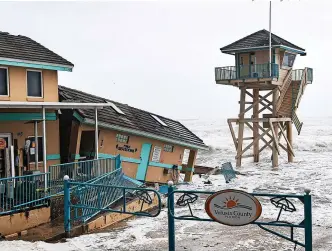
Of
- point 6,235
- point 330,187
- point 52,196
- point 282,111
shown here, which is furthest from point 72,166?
point 282,111

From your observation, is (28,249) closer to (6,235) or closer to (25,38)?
(6,235)

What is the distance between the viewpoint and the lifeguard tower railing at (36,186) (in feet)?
39.5

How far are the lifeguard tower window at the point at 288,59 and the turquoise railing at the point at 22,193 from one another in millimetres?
23510

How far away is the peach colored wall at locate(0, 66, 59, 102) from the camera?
16.3 meters

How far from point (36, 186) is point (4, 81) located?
16.7ft

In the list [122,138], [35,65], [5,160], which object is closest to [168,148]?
[122,138]

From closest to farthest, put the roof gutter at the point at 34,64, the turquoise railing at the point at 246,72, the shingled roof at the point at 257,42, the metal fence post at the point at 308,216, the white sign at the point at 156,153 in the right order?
the metal fence post at the point at 308,216
the roof gutter at the point at 34,64
the white sign at the point at 156,153
the turquoise railing at the point at 246,72
the shingled roof at the point at 257,42

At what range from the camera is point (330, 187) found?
72.2ft

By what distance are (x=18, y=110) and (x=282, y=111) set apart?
22722 mm

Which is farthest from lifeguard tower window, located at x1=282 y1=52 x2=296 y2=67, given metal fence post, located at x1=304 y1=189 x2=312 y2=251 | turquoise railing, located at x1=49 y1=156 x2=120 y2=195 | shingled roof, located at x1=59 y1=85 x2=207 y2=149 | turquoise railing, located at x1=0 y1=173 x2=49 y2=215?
metal fence post, located at x1=304 y1=189 x2=312 y2=251

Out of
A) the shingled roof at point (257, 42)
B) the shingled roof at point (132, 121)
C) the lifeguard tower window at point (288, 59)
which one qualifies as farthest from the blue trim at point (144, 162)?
the lifeguard tower window at point (288, 59)

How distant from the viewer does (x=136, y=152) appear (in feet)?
70.4

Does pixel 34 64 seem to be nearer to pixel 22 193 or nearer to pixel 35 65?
pixel 35 65

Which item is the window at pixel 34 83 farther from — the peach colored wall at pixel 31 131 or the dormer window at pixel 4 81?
the peach colored wall at pixel 31 131
